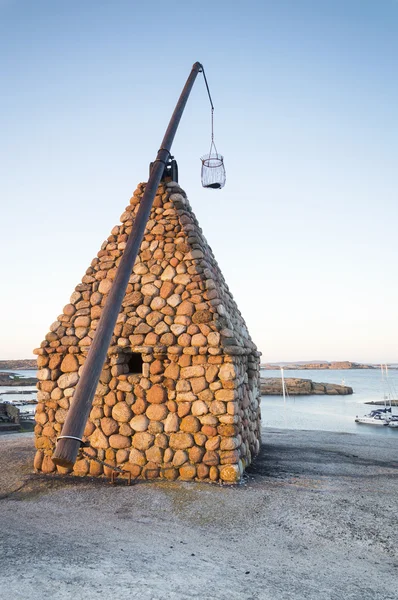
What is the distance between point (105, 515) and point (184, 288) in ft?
11.9

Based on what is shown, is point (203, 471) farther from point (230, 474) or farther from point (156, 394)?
point (156, 394)

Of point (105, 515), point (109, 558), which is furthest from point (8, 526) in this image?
point (109, 558)

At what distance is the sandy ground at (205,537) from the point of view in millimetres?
3217

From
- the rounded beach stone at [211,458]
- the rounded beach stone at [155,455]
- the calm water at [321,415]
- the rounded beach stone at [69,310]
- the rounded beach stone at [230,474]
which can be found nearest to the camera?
the rounded beach stone at [230,474]

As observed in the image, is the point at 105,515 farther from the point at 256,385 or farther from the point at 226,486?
the point at 256,385

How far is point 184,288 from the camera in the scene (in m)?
7.15

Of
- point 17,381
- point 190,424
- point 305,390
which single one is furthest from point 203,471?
point 17,381

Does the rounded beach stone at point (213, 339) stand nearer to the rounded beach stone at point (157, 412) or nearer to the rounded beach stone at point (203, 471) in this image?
the rounded beach stone at point (157, 412)

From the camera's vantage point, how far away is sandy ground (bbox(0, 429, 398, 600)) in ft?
10.6

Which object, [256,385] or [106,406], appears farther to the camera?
[256,385]

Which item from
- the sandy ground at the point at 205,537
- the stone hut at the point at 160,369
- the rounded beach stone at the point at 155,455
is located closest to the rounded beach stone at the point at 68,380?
the stone hut at the point at 160,369

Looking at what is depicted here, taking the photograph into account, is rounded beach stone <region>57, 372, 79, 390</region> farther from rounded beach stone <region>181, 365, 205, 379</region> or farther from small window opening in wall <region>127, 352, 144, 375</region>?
rounded beach stone <region>181, 365, 205, 379</region>

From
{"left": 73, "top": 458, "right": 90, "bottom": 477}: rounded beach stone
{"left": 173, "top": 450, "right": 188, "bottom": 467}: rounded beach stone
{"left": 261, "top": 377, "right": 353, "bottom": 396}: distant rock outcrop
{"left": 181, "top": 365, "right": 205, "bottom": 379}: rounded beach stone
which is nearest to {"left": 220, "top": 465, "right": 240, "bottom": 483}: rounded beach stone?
{"left": 173, "top": 450, "right": 188, "bottom": 467}: rounded beach stone

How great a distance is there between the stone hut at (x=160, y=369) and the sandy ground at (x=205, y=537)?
0.52m
